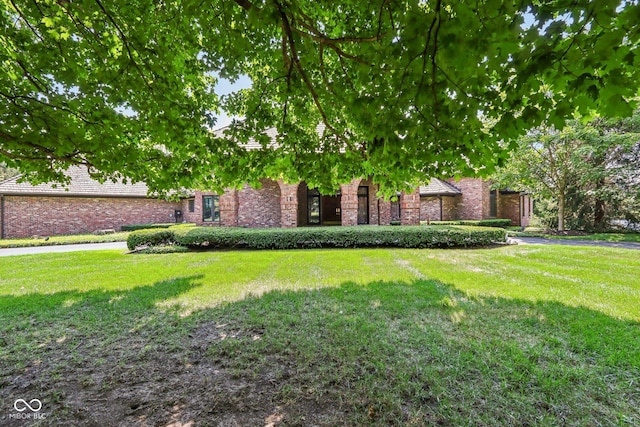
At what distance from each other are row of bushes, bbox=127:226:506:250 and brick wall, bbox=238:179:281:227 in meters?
3.39

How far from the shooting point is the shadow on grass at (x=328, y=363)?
7.87ft

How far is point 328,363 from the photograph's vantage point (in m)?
3.13

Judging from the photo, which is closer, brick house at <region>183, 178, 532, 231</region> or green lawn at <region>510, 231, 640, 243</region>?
green lawn at <region>510, 231, 640, 243</region>

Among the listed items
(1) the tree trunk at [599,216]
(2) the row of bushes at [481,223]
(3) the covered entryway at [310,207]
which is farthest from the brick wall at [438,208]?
(1) the tree trunk at [599,216]

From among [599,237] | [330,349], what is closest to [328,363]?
[330,349]

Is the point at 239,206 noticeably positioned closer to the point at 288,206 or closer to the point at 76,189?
the point at 288,206

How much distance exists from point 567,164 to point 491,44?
66.3ft

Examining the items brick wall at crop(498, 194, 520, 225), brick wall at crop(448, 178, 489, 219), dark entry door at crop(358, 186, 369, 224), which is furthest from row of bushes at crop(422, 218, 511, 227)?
dark entry door at crop(358, 186, 369, 224)

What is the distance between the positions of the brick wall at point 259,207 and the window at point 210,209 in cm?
214

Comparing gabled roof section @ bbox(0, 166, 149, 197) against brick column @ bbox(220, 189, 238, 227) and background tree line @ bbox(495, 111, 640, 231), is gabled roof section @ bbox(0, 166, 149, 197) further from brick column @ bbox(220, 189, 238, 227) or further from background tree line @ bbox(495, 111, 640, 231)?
background tree line @ bbox(495, 111, 640, 231)

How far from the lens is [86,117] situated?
425 centimetres

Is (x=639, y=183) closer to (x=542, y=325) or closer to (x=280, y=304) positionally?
(x=542, y=325)

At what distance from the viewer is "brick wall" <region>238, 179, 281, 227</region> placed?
625 inches

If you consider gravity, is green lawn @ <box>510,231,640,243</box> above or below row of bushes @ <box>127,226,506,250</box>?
below
